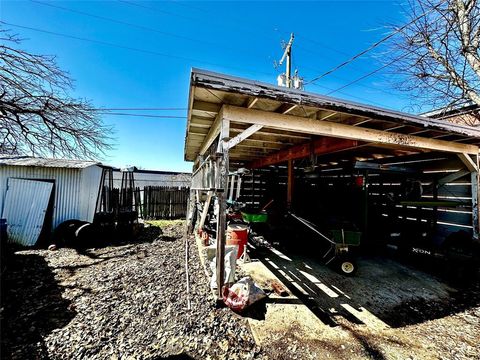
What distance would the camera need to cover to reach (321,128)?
3586 millimetres

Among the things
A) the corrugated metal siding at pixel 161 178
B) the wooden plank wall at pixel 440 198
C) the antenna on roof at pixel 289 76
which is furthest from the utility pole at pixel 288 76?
the corrugated metal siding at pixel 161 178

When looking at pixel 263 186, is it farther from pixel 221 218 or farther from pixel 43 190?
pixel 43 190

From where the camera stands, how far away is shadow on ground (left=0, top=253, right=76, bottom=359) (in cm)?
233

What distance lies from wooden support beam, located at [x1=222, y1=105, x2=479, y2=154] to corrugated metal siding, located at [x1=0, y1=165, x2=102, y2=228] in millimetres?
7524

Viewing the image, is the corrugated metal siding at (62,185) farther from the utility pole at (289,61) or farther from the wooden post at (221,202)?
the utility pole at (289,61)

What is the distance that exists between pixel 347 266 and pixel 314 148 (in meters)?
2.89

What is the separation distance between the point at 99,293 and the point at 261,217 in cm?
379

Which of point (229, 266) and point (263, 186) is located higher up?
point (263, 186)

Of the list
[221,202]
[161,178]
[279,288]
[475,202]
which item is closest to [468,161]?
[475,202]

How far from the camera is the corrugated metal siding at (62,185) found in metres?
6.94

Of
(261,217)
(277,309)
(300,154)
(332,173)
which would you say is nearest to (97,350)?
Result: (277,309)

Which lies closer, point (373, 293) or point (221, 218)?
point (221, 218)

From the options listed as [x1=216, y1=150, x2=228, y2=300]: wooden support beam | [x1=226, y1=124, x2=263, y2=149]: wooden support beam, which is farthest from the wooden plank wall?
[x1=216, y1=150, x2=228, y2=300]: wooden support beam

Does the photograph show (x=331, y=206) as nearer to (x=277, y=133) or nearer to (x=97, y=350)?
(x=277, y=133)
